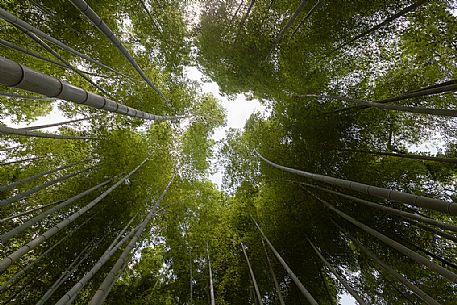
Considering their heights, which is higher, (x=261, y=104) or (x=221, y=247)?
(x=261, y=104)

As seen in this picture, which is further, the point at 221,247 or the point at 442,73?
the point at 221,247

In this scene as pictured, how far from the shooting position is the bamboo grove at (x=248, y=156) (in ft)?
15.6

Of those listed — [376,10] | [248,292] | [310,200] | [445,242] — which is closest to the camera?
[376,10]

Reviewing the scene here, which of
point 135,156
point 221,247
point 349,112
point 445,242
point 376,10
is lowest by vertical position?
point 221,247

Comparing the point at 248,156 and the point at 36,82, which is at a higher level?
the point at 36,82

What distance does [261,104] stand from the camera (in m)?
7.93

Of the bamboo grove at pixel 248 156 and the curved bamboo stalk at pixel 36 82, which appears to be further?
the bamboo grove at pixel 248 156

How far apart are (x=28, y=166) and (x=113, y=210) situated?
241 centimetres

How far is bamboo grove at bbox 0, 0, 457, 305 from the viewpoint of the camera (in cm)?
477

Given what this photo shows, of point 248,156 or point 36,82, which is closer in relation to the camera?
point 36,82

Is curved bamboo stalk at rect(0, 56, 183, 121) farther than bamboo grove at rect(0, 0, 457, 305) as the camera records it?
No

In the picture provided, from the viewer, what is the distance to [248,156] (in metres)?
7.64

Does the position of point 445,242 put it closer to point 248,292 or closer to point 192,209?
point 248,292

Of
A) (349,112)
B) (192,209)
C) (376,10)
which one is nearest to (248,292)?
(192,209)
